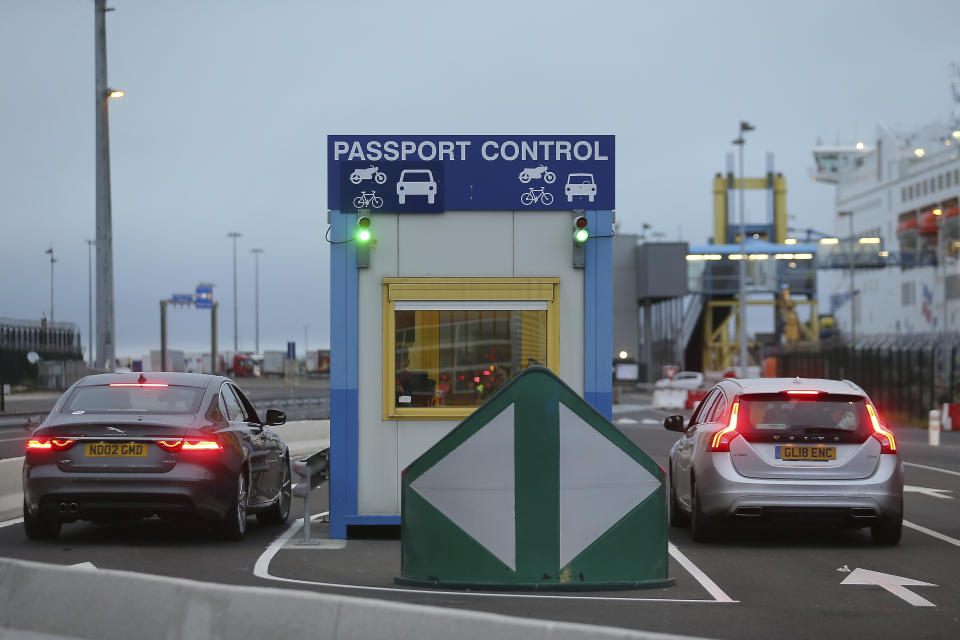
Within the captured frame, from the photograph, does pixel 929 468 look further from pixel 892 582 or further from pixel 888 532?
pixel 892 582

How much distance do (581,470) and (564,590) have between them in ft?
2.45

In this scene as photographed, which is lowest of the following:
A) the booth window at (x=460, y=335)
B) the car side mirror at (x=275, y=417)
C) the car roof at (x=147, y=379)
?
the car side mirror at (x=275, y=417)

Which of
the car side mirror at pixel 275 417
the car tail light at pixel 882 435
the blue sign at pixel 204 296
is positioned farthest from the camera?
the blue sign at pixel 204 296

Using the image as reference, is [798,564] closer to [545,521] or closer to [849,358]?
[545,521]

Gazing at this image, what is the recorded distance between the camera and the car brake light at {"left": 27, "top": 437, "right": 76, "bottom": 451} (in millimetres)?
11805

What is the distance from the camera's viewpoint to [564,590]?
884 cm

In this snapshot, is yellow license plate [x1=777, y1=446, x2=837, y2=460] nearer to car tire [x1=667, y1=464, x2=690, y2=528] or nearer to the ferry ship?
car tire [x1=667, y1=464, x2=690, y2=528]

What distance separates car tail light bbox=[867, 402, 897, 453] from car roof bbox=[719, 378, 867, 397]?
197 millimetres

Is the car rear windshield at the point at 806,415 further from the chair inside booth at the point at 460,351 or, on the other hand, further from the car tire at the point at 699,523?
the chair inside booth at the point at 460,351

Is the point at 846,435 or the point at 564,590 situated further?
the point at 846,435

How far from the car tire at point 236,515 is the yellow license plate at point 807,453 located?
4582 millimetres

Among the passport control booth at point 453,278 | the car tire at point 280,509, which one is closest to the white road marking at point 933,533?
the passport control booth at point 453,278

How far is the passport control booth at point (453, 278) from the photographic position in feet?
42.7

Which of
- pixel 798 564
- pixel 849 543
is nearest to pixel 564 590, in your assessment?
pixel 798 564
